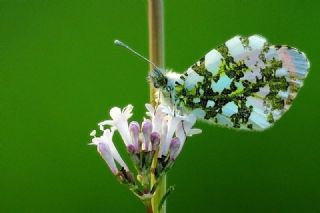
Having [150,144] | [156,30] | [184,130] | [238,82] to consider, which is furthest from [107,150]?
[156,30]

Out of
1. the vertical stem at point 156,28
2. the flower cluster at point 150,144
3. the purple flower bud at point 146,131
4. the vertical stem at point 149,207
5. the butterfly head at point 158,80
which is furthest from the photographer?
the butterfly head at point 158,80

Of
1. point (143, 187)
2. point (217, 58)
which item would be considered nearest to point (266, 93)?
point (217, 58)

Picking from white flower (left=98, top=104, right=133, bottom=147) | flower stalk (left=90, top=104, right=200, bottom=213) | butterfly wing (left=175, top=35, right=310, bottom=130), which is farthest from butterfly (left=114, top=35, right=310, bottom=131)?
white flower (left=98, top=104, right=133, bottom=147)

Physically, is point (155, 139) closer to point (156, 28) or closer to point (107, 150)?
point (107, 150)

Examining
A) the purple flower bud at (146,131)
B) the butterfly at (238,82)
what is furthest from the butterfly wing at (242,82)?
the purple flower bud at (146,131)

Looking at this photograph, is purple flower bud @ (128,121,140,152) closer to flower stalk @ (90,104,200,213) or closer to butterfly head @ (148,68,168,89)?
flower stalk @ (90,104,200,213)

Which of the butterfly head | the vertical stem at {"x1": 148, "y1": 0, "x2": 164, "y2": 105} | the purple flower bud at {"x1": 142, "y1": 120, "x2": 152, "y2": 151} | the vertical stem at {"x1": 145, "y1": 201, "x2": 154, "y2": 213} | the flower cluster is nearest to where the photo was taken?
the vertical stem at {"x1": 148, "y1": 0, "x2": 164, "y2": 105}

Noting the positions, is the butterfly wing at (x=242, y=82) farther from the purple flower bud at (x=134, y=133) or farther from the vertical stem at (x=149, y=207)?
the vertical stem at (x=149, y=207)
